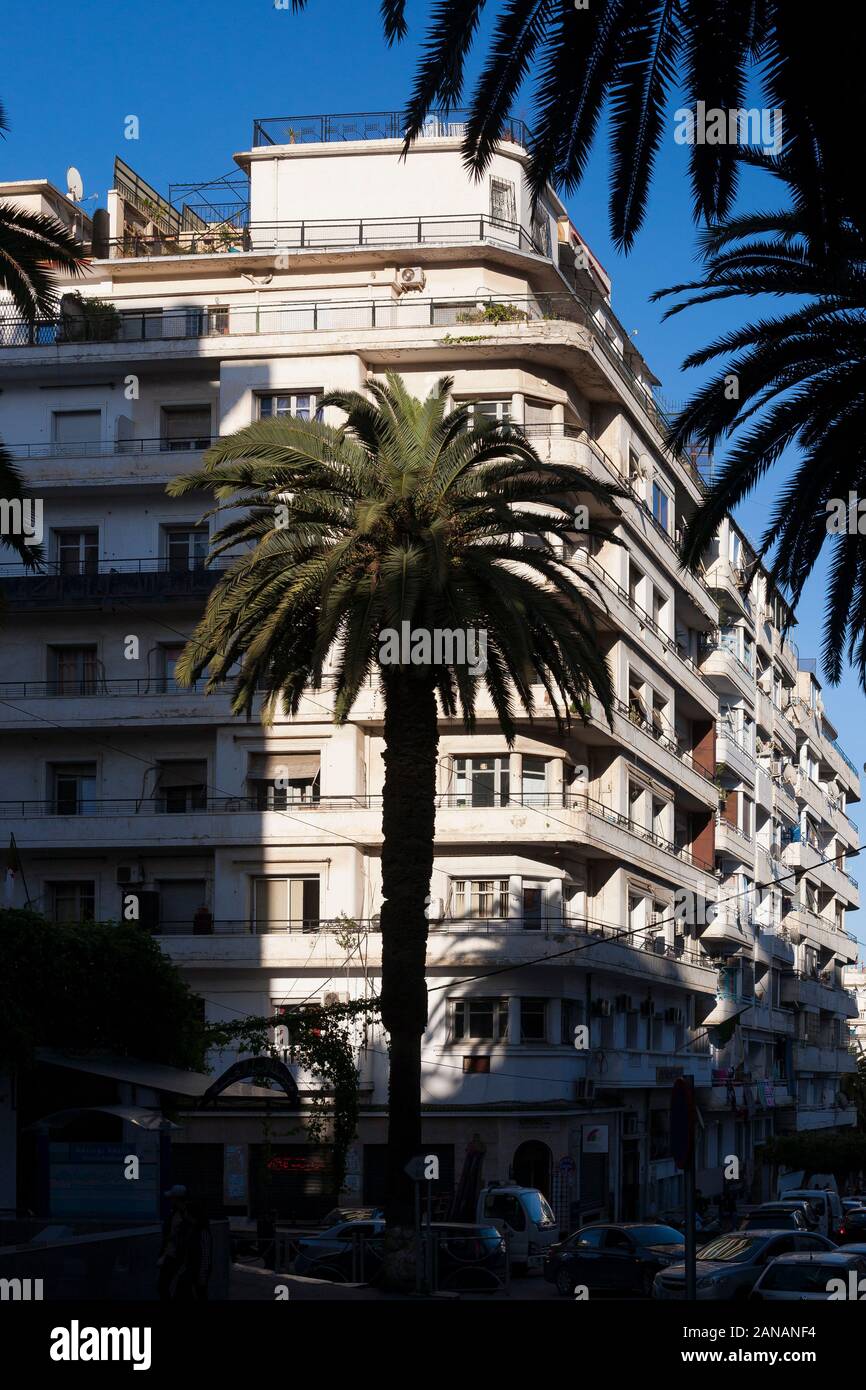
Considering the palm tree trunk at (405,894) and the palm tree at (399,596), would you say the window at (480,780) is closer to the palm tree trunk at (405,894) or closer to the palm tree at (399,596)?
the palm tree at (399,596)

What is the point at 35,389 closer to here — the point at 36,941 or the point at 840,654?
the point at 36,941

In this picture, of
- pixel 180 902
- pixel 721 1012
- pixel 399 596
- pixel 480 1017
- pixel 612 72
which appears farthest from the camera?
pixel 721 1012

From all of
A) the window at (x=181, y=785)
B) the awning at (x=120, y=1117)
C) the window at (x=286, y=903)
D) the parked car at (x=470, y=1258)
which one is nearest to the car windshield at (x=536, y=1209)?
the parked car at (x=470, y=1258)

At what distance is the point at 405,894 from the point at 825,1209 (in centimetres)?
2289

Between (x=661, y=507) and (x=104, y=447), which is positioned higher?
(x=661, y=507)

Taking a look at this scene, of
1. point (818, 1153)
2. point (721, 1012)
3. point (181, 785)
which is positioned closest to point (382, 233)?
point (181, 785)

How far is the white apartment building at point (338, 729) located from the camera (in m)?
50.3

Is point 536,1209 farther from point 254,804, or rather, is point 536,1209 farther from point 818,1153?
point 818,1153

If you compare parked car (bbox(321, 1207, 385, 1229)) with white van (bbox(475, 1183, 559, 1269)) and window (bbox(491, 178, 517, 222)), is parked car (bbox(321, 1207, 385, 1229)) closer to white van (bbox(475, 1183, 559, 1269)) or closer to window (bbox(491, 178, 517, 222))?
white van (bbox(475, 1183, 559, 1269))

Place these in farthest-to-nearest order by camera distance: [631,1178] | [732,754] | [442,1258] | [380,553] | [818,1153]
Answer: [732,754] < [818,1153] < [631,1178] < [442,1258] < [380,553]

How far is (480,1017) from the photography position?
50438mm

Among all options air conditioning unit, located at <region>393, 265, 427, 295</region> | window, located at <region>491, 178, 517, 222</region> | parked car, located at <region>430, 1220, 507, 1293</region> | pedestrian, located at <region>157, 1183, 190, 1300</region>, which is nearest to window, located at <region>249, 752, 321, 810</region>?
air conditioning unit, located at <region>393, 265, 427, 295</region>
